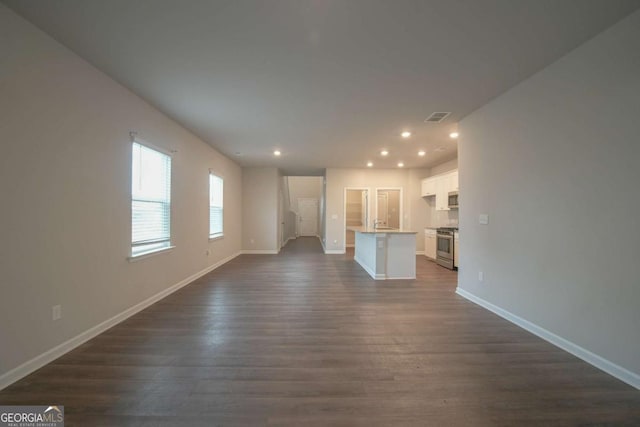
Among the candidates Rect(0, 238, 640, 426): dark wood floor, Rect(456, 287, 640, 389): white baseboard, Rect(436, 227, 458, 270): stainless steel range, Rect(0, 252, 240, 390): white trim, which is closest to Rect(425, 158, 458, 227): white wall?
Rect(436, 227, 458, 270): stainless steel range

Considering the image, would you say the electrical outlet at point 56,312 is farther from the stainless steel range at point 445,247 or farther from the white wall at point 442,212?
the white wall at point 442,212

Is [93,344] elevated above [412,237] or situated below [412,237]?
below

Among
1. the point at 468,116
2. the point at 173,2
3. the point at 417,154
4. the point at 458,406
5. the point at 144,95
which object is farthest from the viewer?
the point at 417,154

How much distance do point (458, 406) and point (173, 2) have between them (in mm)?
3379

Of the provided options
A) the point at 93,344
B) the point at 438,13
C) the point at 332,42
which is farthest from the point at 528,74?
the point at 93,344

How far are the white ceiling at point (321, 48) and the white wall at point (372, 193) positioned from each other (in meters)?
4.36

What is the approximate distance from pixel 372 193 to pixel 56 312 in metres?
7.49

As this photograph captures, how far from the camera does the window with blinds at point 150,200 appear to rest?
3.30 m

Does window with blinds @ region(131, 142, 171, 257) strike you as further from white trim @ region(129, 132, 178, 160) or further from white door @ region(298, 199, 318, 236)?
white door @ region(298, 199, 318, 236)

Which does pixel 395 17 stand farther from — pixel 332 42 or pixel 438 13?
pixel 332 42

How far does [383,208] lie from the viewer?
8414 millimetres

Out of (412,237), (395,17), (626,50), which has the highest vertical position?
(395,17)

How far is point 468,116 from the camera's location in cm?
379

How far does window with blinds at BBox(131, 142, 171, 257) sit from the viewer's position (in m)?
3.30
